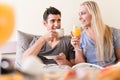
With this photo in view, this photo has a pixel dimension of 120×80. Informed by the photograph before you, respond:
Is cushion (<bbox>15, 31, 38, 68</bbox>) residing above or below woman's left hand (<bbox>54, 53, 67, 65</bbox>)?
above

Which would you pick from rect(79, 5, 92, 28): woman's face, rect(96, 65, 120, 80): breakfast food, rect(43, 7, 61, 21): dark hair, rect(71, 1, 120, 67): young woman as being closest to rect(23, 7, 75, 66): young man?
rect(43, 7, 61, 21): dark hair

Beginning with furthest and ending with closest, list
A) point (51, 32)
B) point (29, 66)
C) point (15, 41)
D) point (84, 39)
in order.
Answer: point (15, 41)
point (84, 39)
point (51, 32)
point (29, 66)

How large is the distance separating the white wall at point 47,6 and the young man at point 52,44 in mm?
187

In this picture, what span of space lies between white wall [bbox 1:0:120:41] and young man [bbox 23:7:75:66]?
187mm

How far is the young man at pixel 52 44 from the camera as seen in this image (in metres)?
2.08

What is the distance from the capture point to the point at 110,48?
211 centimetres

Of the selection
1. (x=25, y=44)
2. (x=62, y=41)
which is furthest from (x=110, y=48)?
(x=25, y=44)

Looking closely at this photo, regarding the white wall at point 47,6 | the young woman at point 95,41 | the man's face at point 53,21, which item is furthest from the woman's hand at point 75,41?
the white wall at point 47,6

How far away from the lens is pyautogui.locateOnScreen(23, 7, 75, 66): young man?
6.82 feet

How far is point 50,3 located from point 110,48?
87 centimetres

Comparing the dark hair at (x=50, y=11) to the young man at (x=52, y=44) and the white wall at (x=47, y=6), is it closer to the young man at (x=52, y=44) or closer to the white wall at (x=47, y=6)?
the young man at (x=52, y=44)

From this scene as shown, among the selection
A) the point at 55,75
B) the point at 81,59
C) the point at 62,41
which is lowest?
the point at 81,59

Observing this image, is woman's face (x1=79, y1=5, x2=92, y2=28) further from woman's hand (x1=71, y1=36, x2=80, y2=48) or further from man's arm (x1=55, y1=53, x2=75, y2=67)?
man's arm (x1=55, y1=53, x2=75, y2=67)

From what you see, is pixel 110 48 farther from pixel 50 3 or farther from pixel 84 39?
pixel 50 3
